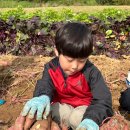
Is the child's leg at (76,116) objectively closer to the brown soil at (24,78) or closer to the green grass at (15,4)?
the brown soil at (24,78)

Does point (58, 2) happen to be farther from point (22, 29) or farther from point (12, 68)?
point (12, 68)

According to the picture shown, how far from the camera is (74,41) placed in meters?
2.65

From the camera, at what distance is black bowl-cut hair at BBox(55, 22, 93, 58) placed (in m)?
2.65

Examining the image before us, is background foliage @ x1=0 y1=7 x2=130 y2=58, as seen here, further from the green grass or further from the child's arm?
the green grass

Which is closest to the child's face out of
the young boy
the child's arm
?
the young boy

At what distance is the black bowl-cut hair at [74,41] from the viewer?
2.65 meters

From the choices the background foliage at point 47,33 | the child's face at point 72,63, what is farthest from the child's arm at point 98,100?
the background foliage at point 47,33

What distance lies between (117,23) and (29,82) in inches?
84.4

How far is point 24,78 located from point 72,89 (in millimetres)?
1697

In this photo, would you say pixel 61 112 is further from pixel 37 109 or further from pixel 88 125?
pixel 88 125

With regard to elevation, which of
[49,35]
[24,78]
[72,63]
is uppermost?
[72,63]

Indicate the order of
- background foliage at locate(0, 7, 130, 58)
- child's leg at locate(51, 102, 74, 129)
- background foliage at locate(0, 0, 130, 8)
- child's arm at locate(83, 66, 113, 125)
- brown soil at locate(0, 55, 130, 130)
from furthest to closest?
background foliage at locate(0, 0, 130, 8), background foliage at locate(0, 7, 130, 58), brown soil at locate(0, 55, 130, 130), child's leg at locate(51, 102, 74, 129), child's arm at locate(83, 66, 113, 125)

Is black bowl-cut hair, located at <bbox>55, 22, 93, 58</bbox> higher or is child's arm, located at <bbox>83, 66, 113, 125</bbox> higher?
black bowl-cut hair, located at <bbox>55, 22, 93, 58</bbox>

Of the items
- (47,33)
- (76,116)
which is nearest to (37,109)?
(76,116)
